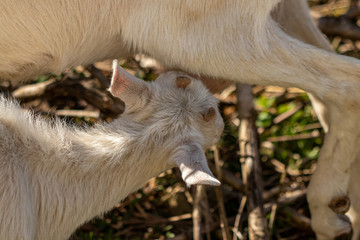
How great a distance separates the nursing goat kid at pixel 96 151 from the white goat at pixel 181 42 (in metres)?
0.35

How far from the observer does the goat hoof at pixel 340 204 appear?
13.8 ft

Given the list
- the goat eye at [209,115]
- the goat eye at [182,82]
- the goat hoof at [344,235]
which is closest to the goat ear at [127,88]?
the goat eye at [182,82]

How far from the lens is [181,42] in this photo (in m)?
3.79

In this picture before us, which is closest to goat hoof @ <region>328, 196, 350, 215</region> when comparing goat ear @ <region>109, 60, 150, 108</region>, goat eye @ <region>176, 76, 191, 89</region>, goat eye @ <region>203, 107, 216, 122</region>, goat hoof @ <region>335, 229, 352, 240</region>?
goat hoof @ <region>335, 229, 352, 240</region>

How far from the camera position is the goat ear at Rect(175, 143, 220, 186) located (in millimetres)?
2828

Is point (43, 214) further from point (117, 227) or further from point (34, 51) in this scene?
point (117, 227)

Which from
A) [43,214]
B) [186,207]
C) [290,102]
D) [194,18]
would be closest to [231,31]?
[194,18]

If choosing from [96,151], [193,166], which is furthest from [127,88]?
[193,166]

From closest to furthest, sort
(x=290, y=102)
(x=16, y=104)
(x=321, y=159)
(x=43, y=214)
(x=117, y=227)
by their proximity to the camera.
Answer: (x=43, y=214), (x=16, y=104), (x=321, y=159), (x=117, y=227), (x=290, y=102)

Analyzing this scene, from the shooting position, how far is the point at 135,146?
11.4 ft

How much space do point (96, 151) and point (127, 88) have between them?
39 cm

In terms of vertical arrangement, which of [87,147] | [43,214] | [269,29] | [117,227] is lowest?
[117,227]

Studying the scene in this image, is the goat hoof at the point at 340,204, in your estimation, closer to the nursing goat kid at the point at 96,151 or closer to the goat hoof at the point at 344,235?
the goat hoof at the point at 344,235

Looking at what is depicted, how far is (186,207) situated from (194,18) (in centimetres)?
190
